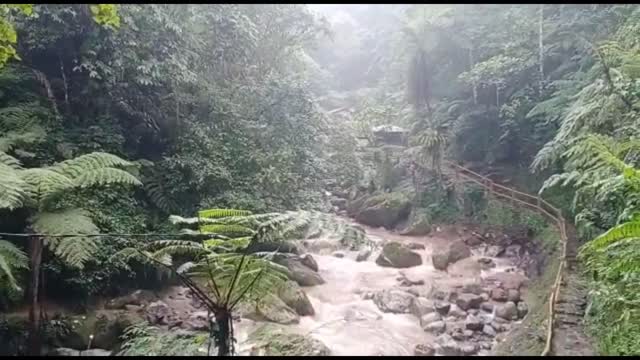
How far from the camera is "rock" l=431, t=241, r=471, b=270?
28.6ft

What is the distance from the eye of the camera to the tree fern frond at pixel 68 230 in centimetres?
432

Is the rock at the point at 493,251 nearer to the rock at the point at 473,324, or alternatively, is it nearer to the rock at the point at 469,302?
the rock at the point at 469,302

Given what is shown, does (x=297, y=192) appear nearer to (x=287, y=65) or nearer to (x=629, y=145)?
(x=629, y=145)

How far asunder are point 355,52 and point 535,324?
24.3m

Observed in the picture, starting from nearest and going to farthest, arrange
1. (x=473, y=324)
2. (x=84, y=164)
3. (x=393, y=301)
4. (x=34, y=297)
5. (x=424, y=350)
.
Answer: (x=34, y=297) → (x=84, y=164) → (x=424, y=350) → (x=473, y=324) → (x=393, y=301)

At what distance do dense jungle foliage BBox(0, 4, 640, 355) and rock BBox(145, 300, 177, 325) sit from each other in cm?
46

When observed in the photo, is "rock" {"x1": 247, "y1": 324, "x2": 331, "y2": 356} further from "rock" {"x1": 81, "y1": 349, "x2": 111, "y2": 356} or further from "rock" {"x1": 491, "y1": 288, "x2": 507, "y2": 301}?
"rock" {"x1": 491, "y1": 288, "x2": 507, "y2": 301}

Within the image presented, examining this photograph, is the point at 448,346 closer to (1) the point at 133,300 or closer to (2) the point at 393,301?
(2) the point at 393,301

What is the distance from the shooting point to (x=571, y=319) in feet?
15.1

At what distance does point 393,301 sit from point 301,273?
150 centimetres

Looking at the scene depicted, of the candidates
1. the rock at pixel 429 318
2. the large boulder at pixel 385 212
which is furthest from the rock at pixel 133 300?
the large boulder at pixel 385 212

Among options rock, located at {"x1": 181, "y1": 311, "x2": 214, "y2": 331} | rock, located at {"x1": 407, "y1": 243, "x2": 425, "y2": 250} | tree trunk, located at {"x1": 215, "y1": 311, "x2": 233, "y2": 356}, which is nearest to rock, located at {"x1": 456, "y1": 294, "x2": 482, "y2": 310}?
rock, located at {"x1": 407, "y1": 243, "x2": 425, "y2": 250}

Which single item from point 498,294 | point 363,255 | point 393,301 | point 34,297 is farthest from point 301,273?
point 34,297

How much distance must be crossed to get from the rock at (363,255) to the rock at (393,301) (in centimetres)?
177
